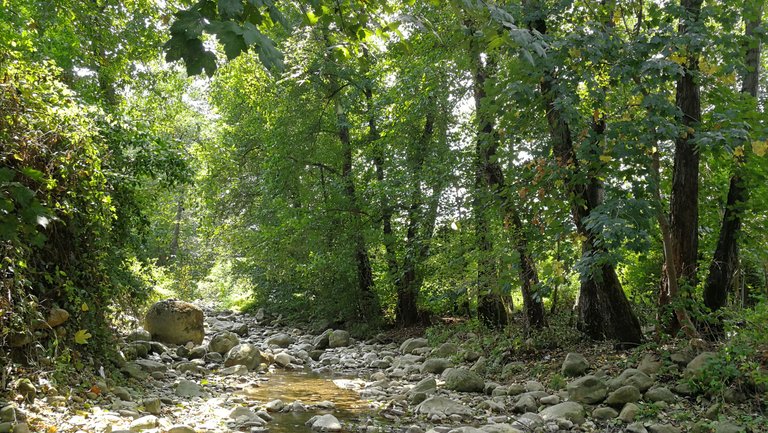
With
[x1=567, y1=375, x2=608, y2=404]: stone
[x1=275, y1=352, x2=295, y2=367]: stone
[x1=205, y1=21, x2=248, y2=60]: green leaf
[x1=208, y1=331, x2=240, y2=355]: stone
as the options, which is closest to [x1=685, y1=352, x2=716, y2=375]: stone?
[x1=567, y1=375, x2=608, y2=404]: stone

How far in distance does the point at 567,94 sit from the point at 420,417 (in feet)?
13.2

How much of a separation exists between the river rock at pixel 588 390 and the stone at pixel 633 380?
0.37 feet

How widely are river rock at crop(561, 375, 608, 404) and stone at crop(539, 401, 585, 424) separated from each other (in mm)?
239

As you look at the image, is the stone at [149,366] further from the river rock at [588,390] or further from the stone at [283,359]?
the river rock at [588,390]

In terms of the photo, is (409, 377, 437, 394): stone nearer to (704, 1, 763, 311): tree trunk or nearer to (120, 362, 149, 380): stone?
(120, 362, 149, 380): stone

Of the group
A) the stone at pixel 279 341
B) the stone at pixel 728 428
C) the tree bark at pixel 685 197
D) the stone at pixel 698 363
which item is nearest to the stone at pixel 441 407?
the stone at pixel 698 363

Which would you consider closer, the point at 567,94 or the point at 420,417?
the point at 567,94

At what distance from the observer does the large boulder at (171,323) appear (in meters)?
10.1

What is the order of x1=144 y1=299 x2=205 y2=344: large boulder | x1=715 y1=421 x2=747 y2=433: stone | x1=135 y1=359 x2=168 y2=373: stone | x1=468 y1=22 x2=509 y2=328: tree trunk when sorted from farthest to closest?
x1=144 y1=299 x2=205 y2=344: large boulder < x1=468 y1=22 x2=509 y2=328: tree trunk < x1=135 y1=359 x2=168 y2=373: stone < x1=715 y1=421 x2=747 y2=433: stone

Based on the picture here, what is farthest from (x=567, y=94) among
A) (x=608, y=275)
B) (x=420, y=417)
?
(x=420, y=417)

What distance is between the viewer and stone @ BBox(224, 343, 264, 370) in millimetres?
9695

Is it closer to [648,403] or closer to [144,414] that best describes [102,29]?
[144,414]

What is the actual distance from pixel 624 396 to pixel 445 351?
436 cm

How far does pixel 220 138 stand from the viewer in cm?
1580
